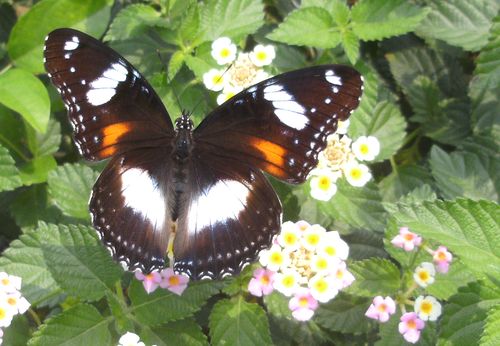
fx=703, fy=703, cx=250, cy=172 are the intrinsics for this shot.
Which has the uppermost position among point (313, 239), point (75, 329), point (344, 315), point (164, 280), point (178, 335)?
point (313, 239)

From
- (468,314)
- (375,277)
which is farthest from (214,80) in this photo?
(468,314)

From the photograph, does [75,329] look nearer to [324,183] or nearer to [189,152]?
[189,152]

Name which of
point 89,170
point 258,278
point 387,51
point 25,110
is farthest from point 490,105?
point 25,110

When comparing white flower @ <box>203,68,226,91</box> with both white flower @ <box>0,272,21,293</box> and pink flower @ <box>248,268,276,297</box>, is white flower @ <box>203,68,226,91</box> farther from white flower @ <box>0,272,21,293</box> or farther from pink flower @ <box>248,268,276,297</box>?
white flower @ <box>0,272,21,293</box>

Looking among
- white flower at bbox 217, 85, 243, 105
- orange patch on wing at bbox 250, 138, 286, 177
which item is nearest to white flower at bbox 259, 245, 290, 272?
orange patch on wing at bbox 250, 138, 286, 177

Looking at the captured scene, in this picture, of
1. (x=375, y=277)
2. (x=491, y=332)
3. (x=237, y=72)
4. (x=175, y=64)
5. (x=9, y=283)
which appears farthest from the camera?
(x=175, y=64)

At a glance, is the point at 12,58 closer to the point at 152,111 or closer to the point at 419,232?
the point at 152,111
